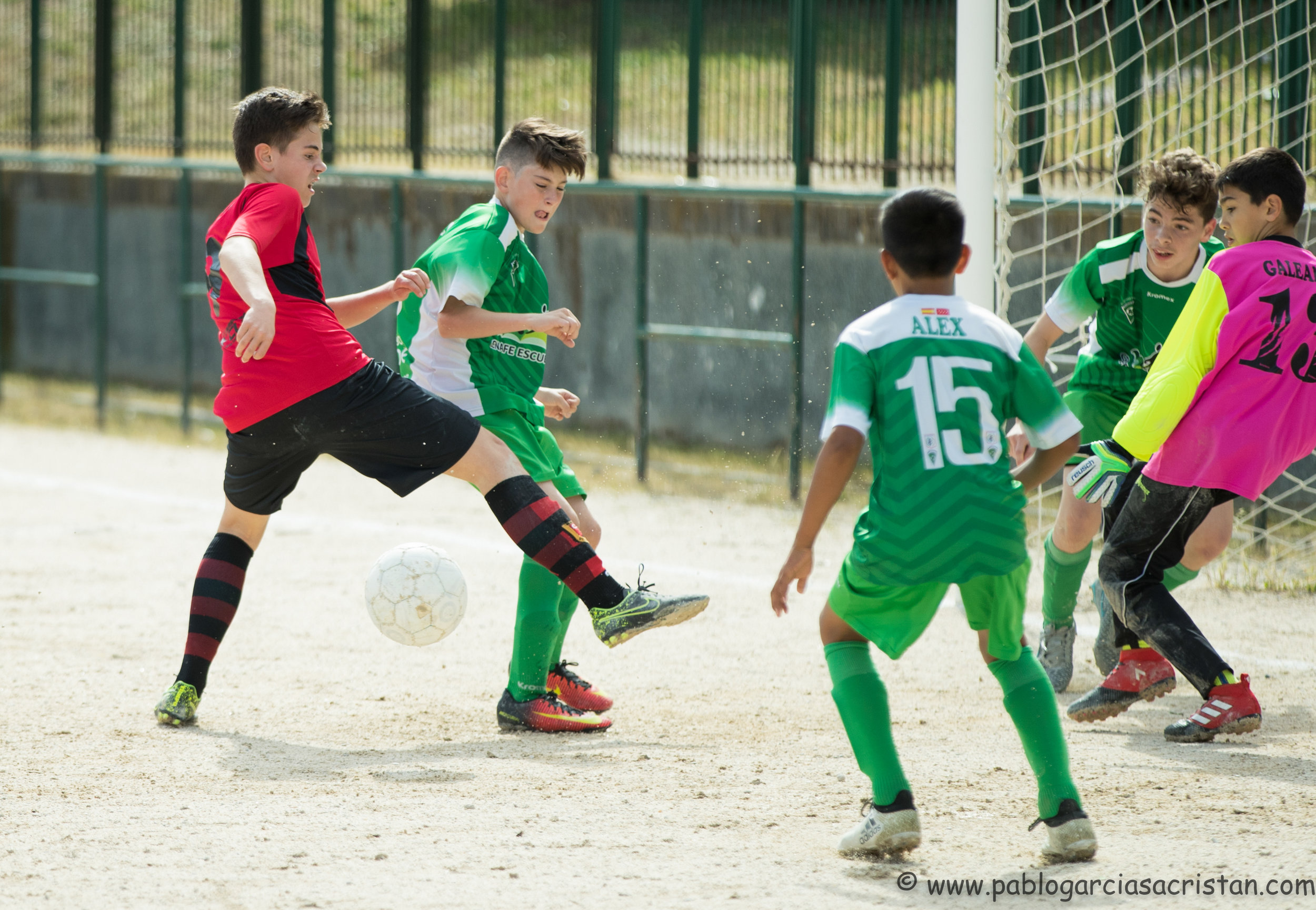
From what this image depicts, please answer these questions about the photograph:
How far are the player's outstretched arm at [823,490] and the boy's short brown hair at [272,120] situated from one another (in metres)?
2.05

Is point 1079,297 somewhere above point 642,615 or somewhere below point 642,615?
above

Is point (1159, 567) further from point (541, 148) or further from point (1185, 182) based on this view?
Answer: point (541, 148)

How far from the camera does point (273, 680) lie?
526 centimetres

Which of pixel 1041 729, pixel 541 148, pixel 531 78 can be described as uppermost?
pixel 531 78

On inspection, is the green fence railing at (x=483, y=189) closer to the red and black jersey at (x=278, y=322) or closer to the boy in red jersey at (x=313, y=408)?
the boy in red jersey at (x=313, y=408)

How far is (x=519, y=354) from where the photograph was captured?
4.76 m

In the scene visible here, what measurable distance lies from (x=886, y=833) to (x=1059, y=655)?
189cm

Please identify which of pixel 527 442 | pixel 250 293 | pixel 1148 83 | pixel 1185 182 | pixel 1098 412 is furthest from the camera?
pixel 1148 83

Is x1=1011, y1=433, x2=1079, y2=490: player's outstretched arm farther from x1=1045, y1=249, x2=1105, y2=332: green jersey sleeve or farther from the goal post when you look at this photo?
the goal post

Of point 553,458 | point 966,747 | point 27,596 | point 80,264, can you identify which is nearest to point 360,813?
point 553,458

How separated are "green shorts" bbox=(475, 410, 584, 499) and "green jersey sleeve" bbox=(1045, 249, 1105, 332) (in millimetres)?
1601

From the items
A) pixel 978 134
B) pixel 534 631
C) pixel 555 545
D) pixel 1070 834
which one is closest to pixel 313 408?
pixel 555 545

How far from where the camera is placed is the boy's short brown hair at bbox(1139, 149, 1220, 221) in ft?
15.0

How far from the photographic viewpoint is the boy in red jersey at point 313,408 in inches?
173
